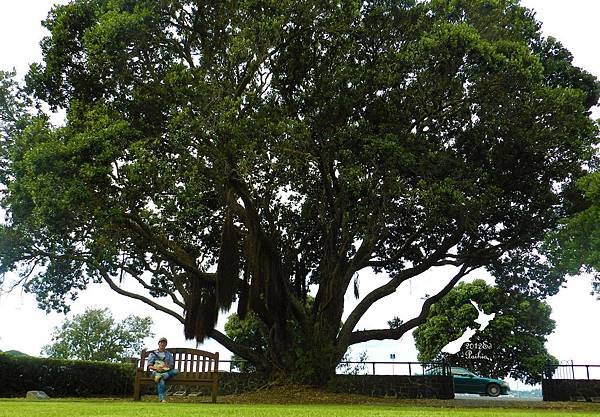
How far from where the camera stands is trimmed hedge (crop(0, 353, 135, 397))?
1614 cm

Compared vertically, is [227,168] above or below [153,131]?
below

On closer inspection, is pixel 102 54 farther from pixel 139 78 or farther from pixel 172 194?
pixel 172 194

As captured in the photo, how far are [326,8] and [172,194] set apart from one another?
5.86 m

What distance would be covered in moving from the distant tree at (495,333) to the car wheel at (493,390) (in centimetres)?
447

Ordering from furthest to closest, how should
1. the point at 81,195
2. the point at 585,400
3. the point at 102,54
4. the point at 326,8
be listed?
the point at 585,400
the point at 326,8
the point at 102,54
the point at 81,195

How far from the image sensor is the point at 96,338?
38.2 metres

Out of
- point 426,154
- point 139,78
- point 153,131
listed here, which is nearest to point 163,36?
point 139,78

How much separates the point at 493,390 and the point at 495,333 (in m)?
5.65

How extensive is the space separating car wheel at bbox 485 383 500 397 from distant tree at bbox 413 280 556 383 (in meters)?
4.47

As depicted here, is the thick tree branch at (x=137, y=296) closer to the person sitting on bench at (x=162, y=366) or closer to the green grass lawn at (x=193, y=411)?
the person sitting on bench at (x=162, y=366)

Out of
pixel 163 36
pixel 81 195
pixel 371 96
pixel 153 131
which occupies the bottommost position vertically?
pixel 81 195

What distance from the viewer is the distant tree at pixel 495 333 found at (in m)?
26.8

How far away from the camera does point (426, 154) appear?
1383 cm

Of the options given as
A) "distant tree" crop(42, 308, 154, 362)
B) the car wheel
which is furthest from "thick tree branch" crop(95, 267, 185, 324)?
"distant tree" crop(42, 308, 154, 362)
